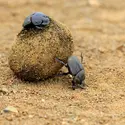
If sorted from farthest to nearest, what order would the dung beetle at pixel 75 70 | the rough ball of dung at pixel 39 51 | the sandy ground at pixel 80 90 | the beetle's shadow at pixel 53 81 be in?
the beetle's shadow at pixel 53 81 < the dung beetle at pixel 75 70 < the rough ball of dung at pixel 39 51 < the sandy ground at pixel 80 90

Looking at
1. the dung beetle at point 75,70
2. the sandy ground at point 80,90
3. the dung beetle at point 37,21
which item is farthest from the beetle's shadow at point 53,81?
the dung beetle at point 37,21

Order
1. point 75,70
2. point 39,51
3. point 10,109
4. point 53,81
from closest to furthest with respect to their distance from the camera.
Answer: point 10,109
point 39,51
point 75,70
point 53,81

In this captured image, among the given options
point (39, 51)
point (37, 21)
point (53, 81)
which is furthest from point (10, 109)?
point (37, 21)

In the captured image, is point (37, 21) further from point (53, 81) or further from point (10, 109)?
point (10, 109)

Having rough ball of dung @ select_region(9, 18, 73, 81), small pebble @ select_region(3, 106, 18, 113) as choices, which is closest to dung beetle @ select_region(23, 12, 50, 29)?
rough ball of dung @ select_region(9, 18, 73, 81)

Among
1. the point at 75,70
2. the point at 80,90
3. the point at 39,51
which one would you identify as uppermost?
the point at 39,51

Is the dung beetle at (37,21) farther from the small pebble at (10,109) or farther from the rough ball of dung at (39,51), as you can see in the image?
the small pebble at (10,109)
